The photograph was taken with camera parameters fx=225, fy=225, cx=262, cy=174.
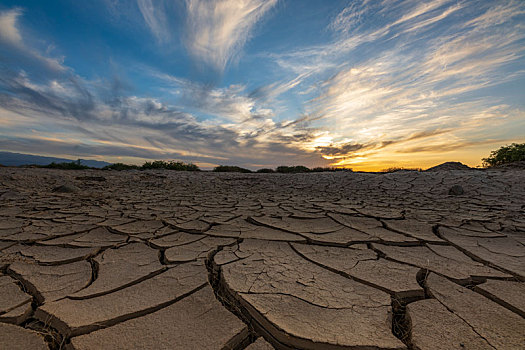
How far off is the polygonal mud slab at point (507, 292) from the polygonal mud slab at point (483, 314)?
45 millimetres

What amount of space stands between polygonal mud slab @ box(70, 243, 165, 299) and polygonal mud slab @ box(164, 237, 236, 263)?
95mm

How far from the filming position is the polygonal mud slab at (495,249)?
4.88ft

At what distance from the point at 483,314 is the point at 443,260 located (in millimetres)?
583

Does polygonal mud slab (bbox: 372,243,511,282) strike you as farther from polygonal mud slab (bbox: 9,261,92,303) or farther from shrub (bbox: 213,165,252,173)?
shrub (bbox: 213,165,252,173)

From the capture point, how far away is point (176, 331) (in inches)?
35.7

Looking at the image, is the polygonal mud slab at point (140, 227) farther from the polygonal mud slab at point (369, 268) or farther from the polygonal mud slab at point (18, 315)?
the polygonal mud slab at point (369, 268)

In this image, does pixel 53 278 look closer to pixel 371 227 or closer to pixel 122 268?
pixel 122 268

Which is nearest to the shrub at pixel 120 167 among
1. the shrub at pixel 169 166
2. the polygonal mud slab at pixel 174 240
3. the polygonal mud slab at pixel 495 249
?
the shrub at pixel 169 166

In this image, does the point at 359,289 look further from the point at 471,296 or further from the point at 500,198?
the point at 500,198

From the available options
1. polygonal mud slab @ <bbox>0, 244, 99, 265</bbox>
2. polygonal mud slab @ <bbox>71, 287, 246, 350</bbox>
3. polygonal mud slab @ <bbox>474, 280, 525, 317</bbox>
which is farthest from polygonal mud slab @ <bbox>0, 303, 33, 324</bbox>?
polygonal mud slab @ <bbox>474, 280, 525, 317</bbox>

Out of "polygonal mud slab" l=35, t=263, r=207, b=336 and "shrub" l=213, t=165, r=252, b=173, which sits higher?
"shrub" l=213, t=165, r=252, b=173

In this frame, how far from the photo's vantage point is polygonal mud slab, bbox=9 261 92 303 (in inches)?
45.3

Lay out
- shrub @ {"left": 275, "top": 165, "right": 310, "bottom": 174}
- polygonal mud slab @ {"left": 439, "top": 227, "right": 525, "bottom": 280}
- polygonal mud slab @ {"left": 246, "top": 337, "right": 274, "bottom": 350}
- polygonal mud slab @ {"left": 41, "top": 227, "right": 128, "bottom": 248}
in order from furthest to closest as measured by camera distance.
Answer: shrub @ {"left": 275, "top": 165, "right": 310, "bottom": 174} < polygonal mud slab @ {"left": 41, "top": 227, "right": 128, "bottom": 248} < polygonal mud slab @ {"left": 439, "top": 227, "right": 525, "bottom": 280} < polygonal mud slab @ {"left": 246, "top": 337, "right": 274, "bottom": 350}

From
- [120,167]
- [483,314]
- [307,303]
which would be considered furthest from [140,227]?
[120,167]
